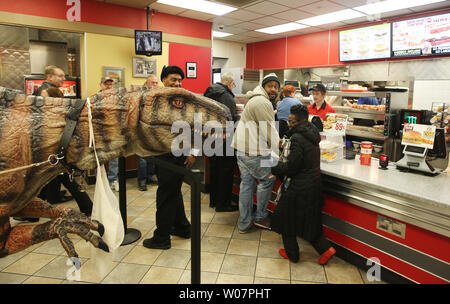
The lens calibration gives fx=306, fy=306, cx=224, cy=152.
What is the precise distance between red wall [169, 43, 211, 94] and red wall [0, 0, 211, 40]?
323 mm

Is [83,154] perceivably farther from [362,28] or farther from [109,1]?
[362,28]

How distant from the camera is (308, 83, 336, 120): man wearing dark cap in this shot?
15.4 ft

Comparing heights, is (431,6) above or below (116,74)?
above

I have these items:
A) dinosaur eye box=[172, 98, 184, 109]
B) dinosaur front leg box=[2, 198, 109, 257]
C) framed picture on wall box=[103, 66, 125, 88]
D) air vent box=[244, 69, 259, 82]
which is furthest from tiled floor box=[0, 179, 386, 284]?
air vent box=[244, 69, 259, 82]

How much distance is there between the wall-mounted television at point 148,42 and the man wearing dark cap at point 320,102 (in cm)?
328

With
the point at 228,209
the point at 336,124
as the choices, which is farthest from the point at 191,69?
the point at 336,124

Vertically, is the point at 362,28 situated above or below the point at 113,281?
above

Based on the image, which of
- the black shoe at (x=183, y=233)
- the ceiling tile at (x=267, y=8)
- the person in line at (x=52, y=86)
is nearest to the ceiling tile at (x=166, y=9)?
the ceiling tile at (x=267, y=8)

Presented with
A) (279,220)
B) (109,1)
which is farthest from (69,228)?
(109,1)

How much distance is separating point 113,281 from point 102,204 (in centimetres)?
211

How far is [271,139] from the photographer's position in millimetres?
3488

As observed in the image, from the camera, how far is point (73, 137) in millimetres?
928

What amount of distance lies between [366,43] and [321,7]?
1637 mm

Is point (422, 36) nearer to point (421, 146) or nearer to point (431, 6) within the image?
point (431, 6)
